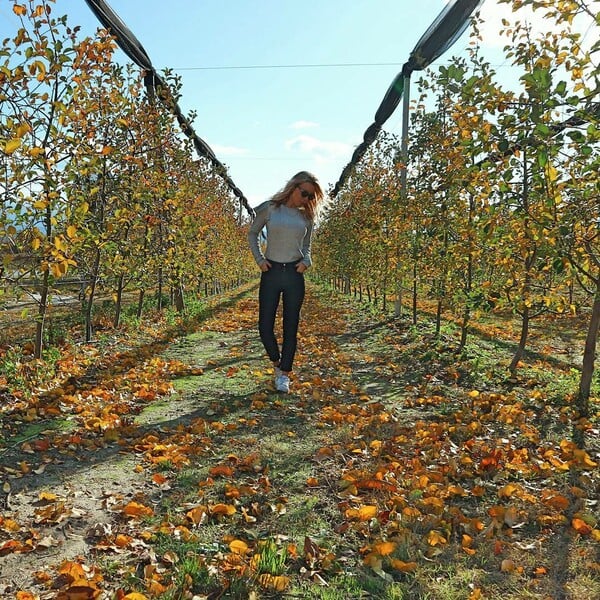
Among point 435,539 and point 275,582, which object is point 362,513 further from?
point 275,582

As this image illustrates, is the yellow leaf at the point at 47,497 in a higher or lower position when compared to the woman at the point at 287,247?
lower

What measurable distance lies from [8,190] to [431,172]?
18.8ft

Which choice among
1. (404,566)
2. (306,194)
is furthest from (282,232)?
(404,566)

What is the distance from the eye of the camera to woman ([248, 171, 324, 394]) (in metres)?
4.62

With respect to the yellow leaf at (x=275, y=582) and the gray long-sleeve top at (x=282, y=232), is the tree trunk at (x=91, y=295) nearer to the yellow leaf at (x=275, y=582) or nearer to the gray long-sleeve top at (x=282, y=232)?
the gray long-sleeve top at (x=282, y=232)

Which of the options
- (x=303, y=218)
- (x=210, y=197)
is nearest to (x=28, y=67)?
(x=303, y=218)

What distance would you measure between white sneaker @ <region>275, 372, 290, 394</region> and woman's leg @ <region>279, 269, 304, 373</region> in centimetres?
8

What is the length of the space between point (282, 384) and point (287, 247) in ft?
4.27

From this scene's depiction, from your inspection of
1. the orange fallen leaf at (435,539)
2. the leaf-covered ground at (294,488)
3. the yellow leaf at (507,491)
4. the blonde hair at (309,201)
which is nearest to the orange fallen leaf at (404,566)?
the leaf-covered ground at (294,488)

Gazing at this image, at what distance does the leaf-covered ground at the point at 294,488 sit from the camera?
1.98m

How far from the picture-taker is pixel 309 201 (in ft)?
15.4

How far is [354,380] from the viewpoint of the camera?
5.58 m

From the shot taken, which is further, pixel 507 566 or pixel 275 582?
pixel 507 566

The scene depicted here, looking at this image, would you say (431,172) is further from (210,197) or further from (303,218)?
(210,197)
